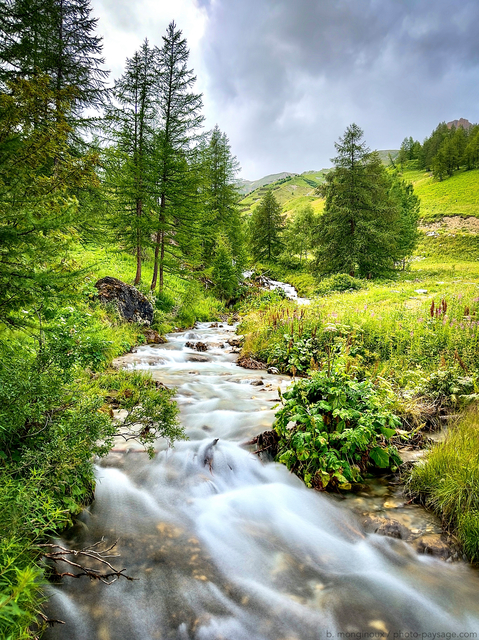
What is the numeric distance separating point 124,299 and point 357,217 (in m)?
22.1

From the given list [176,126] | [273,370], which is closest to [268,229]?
[176,126]

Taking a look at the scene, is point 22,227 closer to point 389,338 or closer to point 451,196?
point 389,338

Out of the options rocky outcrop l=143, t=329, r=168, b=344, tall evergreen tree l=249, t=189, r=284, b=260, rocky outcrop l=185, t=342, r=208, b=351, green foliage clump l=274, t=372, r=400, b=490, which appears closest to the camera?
green foliage clump l=274, t=372, r=400, b=490

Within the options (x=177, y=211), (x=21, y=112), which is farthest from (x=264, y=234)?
(x=21, y=112)

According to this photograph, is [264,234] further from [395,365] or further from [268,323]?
[395,365]

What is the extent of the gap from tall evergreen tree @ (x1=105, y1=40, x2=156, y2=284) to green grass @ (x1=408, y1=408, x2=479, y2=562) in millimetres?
14529

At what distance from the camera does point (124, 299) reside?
11.8m

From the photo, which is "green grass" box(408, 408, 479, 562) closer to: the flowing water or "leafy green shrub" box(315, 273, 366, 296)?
the flowing water

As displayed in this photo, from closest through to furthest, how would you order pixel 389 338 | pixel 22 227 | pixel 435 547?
pixel 22 227
pixel 435 547
pixel 389 338

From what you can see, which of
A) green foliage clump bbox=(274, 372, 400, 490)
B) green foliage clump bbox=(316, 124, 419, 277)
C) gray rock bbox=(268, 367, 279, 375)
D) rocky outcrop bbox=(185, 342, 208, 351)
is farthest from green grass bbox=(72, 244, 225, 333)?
green foliage clump bbox=(316, 124, 419, 277)

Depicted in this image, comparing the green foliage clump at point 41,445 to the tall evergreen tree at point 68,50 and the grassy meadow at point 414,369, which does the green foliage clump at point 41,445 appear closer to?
the grassy meadow at point 414,369

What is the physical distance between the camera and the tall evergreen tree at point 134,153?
1499 cm

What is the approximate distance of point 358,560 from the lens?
9.82 ft

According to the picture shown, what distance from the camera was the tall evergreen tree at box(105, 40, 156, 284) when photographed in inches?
590
